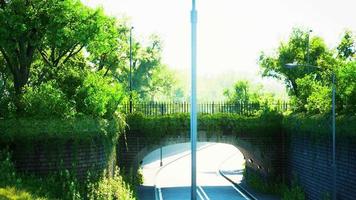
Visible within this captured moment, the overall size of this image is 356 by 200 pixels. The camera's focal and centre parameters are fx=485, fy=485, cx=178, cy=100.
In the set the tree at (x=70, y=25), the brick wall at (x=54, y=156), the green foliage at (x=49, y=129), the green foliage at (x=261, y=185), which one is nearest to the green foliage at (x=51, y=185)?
the brick wall at (x=54, y=156)

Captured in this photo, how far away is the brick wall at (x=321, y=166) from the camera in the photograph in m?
21.3

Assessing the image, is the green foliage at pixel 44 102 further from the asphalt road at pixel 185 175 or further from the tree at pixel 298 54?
the tree at pixel 298 54

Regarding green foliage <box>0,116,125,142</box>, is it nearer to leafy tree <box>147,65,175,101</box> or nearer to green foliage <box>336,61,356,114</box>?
green foliage <box>336,61,356,114</box>

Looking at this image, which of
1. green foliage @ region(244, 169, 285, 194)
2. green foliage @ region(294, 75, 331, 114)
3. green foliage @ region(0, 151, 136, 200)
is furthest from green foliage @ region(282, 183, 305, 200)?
green foliage @ region(0, 151, 136, 200)

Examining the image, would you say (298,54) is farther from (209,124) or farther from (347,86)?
(347,86)

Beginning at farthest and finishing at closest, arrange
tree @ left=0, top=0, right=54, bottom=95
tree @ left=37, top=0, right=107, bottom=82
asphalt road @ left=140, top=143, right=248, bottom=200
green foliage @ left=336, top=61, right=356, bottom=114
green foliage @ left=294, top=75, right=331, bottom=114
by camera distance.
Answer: asphalt road @ left=140, top=143, right=248, bottom=200
green foliage @ left=294, top=75, right=331, bottom=114
green foliage @ left=336, top=61, right=356, bottom=114
tree @ left=37, top=0, right=107, bottom=82
tree @ left=0, top=0, right=54, bottom=95

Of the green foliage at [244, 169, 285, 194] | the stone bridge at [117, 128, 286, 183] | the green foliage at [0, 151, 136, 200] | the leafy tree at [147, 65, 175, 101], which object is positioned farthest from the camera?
the leafy tree at [147, 65, 175, 101]

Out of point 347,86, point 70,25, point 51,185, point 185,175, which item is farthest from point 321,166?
point 185,175

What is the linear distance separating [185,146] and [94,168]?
53340 mm

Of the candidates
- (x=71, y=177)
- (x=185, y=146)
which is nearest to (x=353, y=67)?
A: (x=71, y=177)

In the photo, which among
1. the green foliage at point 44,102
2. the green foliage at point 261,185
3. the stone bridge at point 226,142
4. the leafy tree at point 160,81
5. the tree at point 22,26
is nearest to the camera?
the tree at point 22,26

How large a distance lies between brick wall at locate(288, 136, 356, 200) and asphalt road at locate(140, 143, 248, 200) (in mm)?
4416

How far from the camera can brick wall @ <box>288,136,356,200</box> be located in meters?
21.3

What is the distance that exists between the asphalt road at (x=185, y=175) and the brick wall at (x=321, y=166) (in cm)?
442
